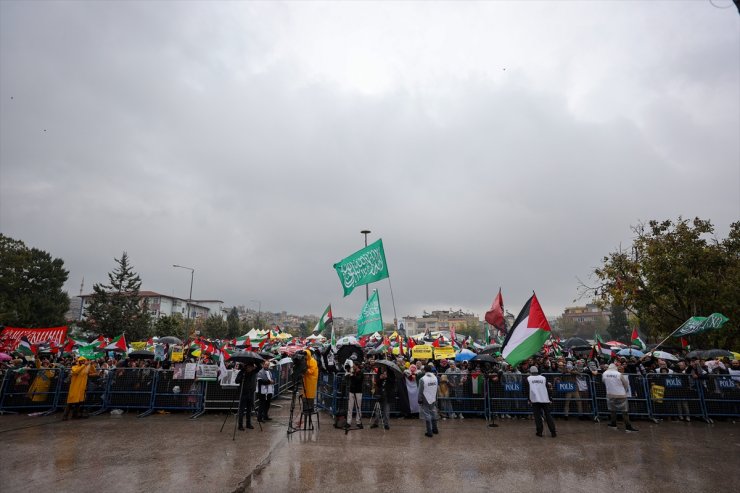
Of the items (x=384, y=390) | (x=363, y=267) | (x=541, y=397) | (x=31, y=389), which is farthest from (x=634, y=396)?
(x=31, y=389)

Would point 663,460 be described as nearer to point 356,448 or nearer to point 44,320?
point 356,448

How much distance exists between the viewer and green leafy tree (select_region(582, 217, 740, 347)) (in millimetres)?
20078

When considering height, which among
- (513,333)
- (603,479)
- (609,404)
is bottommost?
(603,479)

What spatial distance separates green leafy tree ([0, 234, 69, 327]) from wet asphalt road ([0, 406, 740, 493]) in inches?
1890

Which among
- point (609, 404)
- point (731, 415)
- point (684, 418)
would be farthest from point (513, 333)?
point (731, 415)

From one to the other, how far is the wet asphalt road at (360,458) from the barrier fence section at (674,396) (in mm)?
764

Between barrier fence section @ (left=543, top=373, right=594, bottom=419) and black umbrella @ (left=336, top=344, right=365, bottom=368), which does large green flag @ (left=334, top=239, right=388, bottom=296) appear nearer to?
black umbrella @ (left=336, top=344, right=365, bottom=368)

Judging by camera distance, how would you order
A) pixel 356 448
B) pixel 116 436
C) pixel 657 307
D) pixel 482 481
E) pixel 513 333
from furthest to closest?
pixel 657 307, pixel 513 333, pixel 116 436, pixel 356 448, pixel 482 481

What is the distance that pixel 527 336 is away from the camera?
412 inches

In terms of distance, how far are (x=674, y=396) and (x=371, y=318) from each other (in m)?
9.71

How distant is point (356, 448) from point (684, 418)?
1028 centimetres

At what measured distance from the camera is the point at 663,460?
7.86 metres

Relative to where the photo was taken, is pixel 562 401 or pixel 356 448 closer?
pixel 356 448

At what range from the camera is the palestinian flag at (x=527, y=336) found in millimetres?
10344
